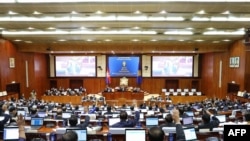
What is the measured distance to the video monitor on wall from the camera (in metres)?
23.6

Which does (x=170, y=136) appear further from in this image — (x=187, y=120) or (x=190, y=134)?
(x=187, y=120)

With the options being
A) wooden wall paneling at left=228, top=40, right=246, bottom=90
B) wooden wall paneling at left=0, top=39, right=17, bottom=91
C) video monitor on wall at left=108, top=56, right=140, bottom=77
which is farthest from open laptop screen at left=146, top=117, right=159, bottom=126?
video monitor on wall at left=108, top=56, right=140, bottom=77

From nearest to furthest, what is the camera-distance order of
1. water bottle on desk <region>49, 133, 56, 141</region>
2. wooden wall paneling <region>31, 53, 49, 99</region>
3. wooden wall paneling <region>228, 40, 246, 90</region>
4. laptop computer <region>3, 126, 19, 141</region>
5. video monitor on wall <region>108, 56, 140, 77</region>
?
water bottle on desk <region>49, 133, 56, 141</region>
laptop computer <region>3, 126, 19, 141</region>
wooden wall paneling <region>228, 40, 246, 90</region>
wooden wall paneling <region>31, 53, 49, 99</region>
video monitor on wall <region>108, 56, 140, 77</region>

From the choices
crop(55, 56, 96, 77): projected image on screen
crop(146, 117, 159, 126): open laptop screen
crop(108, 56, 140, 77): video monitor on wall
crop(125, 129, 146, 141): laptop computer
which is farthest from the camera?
crop(55, 56, 96, 77): projected image on screen

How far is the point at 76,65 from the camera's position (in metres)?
24.2

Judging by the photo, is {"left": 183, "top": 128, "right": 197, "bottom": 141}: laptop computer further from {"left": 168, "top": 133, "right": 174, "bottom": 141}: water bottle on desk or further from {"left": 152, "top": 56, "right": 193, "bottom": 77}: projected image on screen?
{"left": 152, "top": 56, "right": 193, "bottom": 77}: projected image on screen

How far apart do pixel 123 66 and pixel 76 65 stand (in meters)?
4.59

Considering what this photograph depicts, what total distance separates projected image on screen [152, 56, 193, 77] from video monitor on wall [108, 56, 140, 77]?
6.08ft

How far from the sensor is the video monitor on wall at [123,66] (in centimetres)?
2364

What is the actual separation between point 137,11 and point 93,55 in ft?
46.7

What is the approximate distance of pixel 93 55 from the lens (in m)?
24.1

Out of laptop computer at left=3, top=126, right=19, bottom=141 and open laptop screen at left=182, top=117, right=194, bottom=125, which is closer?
laptop computer at left=3, top=126, right=19, bottom=141

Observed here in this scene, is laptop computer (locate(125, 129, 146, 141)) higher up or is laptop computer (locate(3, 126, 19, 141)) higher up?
laptop computer (locate(125, 129, 146, 141))

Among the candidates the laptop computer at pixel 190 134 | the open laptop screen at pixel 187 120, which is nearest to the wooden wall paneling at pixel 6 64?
the open laptop screen at pixel 187 120
